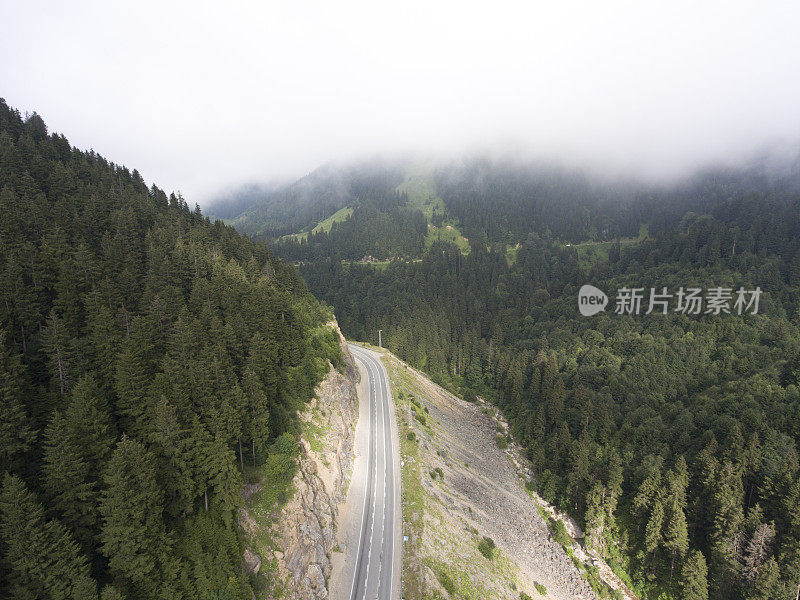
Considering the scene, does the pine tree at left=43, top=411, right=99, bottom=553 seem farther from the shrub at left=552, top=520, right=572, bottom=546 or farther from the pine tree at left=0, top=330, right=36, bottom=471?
the shrub at left=552, top=520, right=572, bottom=546

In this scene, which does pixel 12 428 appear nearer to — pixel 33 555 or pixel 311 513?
pixel 33 555

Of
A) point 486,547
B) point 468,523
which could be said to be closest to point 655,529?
point 486,547

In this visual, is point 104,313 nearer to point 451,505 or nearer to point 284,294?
point 284,294

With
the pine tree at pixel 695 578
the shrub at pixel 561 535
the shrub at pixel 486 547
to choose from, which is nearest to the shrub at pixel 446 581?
the shrub at pixel 486 547

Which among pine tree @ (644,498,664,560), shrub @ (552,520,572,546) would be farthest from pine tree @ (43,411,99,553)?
pine tree @ (644,498,664,560)

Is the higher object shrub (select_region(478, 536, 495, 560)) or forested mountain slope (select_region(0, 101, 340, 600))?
forested mountain slope (select_region(0, 101, 340, 600))

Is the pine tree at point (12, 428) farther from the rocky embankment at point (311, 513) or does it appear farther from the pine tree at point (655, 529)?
the pine tree at point (655, 529)

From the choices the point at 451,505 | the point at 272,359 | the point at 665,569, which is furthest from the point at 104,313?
the point at 665,569
